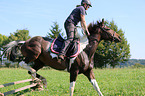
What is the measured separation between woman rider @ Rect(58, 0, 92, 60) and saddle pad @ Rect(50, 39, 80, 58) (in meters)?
0.16

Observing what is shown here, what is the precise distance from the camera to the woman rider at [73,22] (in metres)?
4.87

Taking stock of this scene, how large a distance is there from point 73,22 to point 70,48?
34.9 inches

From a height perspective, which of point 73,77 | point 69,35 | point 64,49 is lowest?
point 73,77

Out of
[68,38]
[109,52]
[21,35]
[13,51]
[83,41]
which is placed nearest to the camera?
[68,38]

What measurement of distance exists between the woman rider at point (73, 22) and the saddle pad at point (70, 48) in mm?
164

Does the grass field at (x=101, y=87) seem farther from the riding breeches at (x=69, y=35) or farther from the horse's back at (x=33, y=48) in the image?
the riding breeches at (x=69, y=35)

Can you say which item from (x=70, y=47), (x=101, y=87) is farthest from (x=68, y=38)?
(x=101, y=87)

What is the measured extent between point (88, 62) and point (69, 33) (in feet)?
3.75

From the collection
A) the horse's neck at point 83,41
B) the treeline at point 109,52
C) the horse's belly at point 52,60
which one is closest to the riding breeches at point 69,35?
the horse's neck at point 83,41

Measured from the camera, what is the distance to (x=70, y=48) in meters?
5.00

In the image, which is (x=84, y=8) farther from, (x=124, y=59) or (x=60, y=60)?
(x=124, y=59)

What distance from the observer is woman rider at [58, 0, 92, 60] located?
4.87 meters

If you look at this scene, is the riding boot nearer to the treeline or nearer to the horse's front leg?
the horse's front leg

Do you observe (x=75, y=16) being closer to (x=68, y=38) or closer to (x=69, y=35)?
(x=69, y=35)
